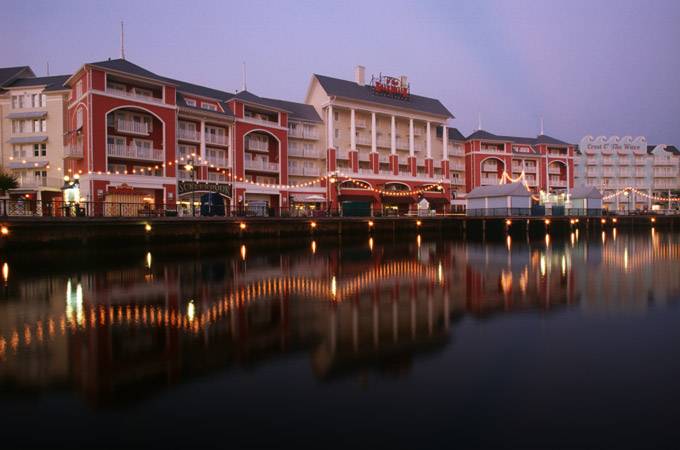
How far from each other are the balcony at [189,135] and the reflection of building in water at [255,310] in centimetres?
2064

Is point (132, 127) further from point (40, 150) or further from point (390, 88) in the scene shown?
point (390, 88)

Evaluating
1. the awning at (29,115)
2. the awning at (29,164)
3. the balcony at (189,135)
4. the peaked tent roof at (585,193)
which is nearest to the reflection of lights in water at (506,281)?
the balcony at (189,135)

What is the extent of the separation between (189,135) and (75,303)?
96.5 ft

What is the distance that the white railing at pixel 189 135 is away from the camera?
3838 centimetres

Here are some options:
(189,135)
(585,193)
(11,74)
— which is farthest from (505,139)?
(11,74)

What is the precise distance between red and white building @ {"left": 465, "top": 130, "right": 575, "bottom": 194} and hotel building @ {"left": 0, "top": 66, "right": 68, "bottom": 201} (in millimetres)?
49147

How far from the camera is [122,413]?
548 cm

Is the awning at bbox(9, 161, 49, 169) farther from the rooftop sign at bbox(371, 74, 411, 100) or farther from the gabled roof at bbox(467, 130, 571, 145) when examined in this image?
the gabled roof at bbox(467, 130, 571, 145)

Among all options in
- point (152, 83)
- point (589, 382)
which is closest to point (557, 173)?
point (152, 83)

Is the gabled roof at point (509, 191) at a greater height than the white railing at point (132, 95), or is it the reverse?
the white railing at point (132, 95)

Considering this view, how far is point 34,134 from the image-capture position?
37.9 metres

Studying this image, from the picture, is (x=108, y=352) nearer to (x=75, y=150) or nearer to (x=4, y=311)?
(x=4, y=311)

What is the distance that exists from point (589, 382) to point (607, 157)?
8639 cm

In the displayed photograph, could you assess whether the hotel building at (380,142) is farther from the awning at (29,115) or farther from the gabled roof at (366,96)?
the awning at (29,115)
